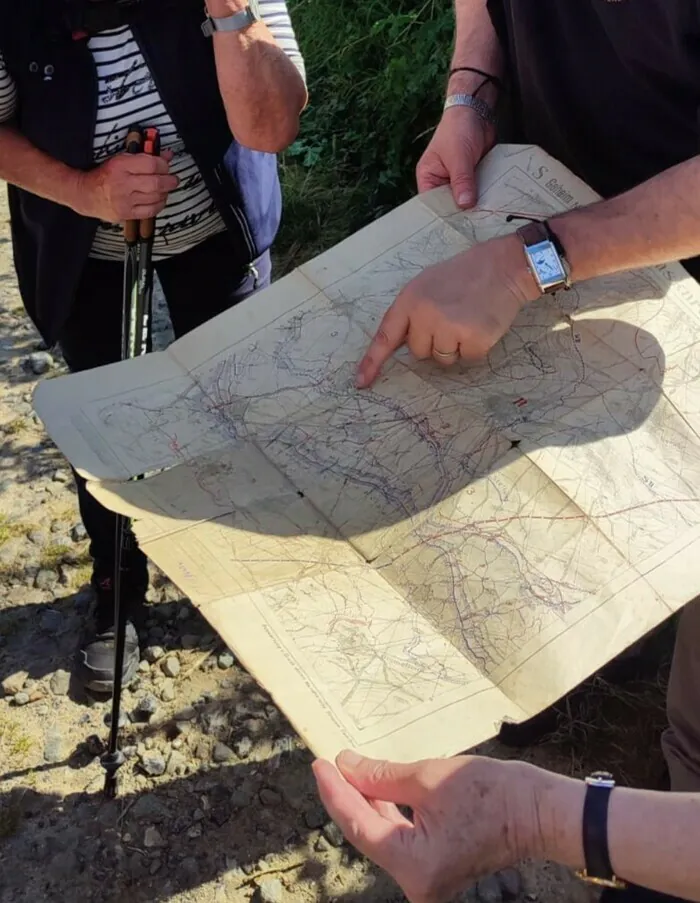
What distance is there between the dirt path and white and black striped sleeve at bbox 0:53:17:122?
1.46m

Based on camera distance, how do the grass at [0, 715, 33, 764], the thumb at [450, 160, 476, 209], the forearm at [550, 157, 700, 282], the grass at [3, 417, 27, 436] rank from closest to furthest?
the forearm at [550, 157, 700, 282] → the thumb at [450, 160, 476, 209] → the grass at [0, 715, 33, 764] → the grass at [3, 417, 27, 436]

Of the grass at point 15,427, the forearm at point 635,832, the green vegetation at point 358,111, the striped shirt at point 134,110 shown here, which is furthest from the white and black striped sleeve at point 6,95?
the green vegetation at point 358,111

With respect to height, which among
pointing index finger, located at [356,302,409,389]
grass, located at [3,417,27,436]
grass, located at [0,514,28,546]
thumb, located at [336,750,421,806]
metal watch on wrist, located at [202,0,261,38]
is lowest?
grass, located at [0,514,28,546]

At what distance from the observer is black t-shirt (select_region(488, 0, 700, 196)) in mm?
1245

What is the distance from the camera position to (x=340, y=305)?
1447 mm

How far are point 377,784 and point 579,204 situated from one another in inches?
37.5

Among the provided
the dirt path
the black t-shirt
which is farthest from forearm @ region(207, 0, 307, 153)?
the dirt path

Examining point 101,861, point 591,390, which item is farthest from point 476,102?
point 101,861

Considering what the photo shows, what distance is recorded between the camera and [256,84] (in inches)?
62.5

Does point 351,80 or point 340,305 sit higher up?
point 340,305

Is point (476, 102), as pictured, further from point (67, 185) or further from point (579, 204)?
point (67, 185)

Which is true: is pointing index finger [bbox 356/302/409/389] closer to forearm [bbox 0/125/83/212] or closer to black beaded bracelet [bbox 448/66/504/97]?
black beaded bracelet [bbox 448/66/504/97]

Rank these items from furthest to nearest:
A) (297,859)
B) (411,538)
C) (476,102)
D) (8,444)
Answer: (8,444), (297,859), (476,102), (411,538)

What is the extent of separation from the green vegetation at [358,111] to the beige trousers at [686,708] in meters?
2.59
